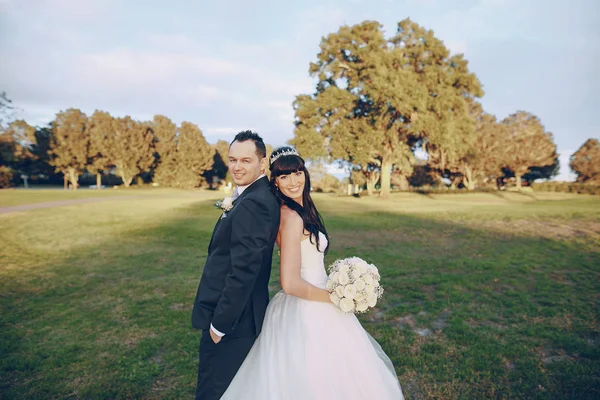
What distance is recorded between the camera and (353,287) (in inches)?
118

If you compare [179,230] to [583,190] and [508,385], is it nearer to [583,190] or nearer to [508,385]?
[508,385]

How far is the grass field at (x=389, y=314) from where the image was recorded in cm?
472

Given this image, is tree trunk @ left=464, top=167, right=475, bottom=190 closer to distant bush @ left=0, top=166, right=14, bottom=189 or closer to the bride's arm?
the bride's arm

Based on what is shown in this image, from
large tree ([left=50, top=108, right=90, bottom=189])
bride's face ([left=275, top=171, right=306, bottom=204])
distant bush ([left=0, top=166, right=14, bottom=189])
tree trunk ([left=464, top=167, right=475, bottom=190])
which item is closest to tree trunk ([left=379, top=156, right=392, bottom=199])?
tree trunk ([left=464, top=167, right=475, bottom=190])

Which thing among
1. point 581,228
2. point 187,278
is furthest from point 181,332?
point 581,228

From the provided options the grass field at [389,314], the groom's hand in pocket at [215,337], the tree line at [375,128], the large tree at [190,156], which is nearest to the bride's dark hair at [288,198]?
the groom's hand in pocket at [215,337]

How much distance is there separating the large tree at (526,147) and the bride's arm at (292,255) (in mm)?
65078

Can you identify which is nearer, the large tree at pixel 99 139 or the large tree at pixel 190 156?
the large tree at pixel 99 139

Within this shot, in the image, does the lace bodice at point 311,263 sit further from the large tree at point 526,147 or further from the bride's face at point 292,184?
the large tree at point 526,147

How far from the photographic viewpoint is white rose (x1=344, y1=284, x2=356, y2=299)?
298 centimetres

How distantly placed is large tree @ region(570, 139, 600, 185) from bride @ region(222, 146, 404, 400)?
7847 centimetres

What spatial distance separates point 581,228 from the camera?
1667 cm

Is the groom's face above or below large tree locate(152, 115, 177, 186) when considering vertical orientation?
below

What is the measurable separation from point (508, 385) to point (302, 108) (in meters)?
34.7
